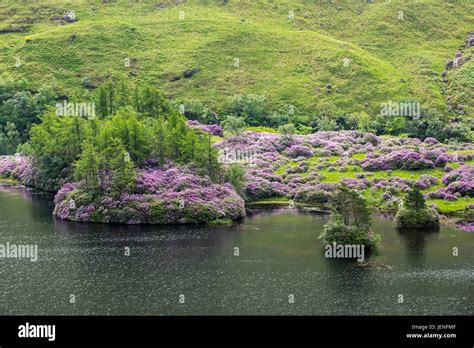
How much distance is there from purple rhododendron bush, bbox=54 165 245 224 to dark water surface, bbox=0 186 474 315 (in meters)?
3.27

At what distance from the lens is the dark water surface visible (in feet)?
241

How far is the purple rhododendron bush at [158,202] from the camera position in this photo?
110125mm

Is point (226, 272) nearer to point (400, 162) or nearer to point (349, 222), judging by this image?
point (349, 222)

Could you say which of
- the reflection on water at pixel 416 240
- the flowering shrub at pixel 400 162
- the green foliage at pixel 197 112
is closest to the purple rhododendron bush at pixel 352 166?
the flowering shrub at pixel 400 162

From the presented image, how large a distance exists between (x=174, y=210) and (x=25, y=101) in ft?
346

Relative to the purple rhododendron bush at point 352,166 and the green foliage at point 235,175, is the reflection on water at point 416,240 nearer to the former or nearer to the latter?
the purple rhododendron bush at point 352,166

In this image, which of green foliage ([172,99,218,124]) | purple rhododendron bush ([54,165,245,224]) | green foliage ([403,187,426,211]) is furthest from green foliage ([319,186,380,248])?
green foliage ([172,99,218,124])

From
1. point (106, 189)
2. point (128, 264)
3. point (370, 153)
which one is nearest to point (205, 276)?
point (128, 264)

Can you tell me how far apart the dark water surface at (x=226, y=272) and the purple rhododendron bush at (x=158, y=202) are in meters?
3.27

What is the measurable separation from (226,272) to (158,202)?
1199 inches

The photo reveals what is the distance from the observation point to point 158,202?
111 metres

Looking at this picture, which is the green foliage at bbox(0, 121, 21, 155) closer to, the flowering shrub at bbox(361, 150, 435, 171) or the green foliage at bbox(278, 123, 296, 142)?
the green foliage at bbox(278, 123, 296, 142)

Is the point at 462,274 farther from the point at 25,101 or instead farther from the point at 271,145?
the point at 25,101

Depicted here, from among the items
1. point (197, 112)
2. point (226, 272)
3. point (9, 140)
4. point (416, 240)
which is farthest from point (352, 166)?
point (9, 140)
